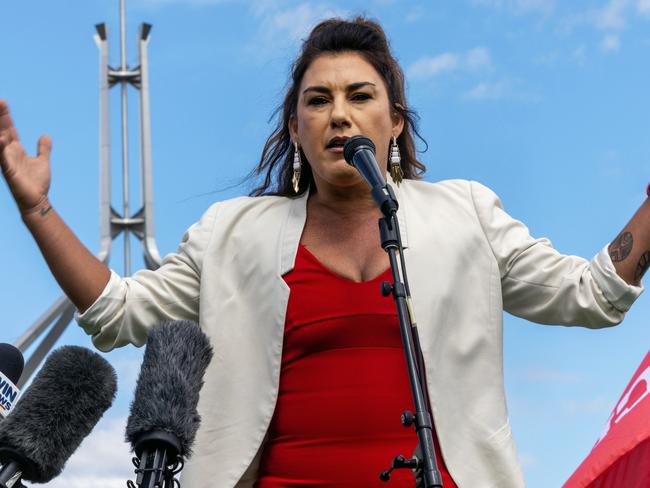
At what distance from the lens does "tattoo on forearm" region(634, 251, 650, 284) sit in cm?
327

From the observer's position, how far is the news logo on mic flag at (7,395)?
8.16 ft

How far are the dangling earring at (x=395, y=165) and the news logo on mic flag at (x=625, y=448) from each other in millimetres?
1560

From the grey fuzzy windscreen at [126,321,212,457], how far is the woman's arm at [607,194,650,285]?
50.3 inches

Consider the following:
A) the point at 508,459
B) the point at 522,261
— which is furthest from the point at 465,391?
the point at 522,261

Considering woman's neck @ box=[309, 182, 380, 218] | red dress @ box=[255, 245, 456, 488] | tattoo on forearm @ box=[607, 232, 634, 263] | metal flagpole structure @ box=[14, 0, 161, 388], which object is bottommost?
red dress @ box=[255, 245, 456, 488]

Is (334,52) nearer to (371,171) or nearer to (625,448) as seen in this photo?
(371,171)

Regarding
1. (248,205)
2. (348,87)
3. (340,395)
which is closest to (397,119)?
(348,87)

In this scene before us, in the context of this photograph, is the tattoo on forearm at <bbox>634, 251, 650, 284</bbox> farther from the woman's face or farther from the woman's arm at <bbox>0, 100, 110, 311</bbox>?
the woman's arm at <bbox>0, 100, 110, 311</bbox>

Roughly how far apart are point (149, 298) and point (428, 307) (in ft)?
2.73

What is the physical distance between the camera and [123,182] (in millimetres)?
14164

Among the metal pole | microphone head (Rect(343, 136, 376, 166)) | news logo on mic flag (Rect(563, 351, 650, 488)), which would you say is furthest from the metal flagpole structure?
microphone head (Rect(343, 136, 376, 166))

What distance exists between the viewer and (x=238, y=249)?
366cm

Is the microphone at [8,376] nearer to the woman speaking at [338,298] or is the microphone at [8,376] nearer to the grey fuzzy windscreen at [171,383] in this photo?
the grey fuzzy windscreen at [171,383]

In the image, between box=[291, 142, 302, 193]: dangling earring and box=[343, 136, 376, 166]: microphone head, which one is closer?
box=[343, 136, 376, 166]: microphone head
